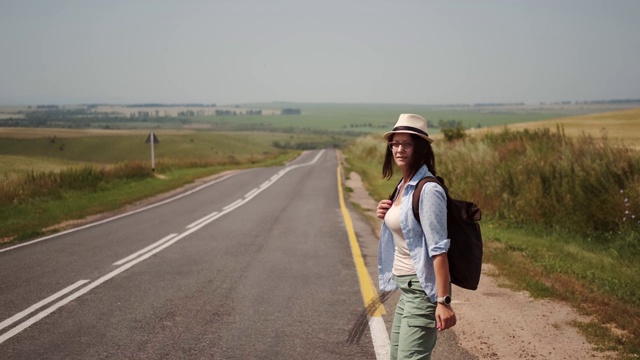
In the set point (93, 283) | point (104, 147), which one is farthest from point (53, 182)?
point (104, 147)

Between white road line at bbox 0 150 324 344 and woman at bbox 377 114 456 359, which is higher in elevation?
woman at bbox 377 114 456 359

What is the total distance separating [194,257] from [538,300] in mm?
5545

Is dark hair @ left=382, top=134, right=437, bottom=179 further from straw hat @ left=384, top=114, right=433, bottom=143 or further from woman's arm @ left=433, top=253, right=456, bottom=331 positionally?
woman's arm @ left=433, top=253, right=456, bottom=331

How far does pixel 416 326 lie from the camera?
129 inches

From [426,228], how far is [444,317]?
1.60 feet

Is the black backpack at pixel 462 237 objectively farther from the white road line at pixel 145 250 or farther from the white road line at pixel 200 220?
the white road line at pixel 200 220

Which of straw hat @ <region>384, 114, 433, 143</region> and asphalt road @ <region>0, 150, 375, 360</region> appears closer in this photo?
straw hat @ <region>384, 114, 433, 143</region>

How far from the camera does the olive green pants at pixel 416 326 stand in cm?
324

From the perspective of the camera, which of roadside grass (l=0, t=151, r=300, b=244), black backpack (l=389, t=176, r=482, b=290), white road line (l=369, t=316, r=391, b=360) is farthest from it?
roadside grass (l=0, t=151, r=300, b=244)

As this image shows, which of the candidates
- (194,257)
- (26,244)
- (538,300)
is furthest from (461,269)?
(26,244)

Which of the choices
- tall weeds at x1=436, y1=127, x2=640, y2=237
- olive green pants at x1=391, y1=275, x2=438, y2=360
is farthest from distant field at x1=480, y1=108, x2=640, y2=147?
olive green pants at x1=391, y1=275, x2=438, y2=360

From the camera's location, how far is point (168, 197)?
21.5 m

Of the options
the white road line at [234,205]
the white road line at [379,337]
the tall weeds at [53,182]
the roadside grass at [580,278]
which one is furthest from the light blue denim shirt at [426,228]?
the tall weeds at [53,182]

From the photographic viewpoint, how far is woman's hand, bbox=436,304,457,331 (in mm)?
3072
